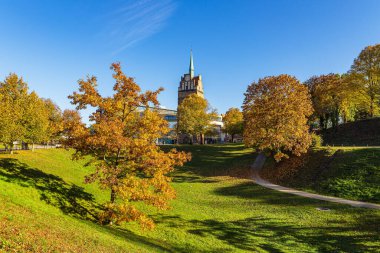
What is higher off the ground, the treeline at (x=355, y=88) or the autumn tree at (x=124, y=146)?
the treeline at (x=355, y=88)

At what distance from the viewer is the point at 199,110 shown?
74125mm

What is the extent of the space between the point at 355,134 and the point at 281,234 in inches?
1642

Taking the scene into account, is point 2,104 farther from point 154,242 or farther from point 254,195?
point 254,195

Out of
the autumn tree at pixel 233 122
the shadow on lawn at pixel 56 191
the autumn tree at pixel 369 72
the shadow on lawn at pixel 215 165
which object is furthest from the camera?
the autumn tree at pixel 233 122

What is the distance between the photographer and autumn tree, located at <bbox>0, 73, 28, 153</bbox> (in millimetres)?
30964

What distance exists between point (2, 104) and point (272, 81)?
3475 cm

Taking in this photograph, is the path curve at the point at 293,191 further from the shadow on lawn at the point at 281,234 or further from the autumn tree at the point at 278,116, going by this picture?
the autumn tree at the point at 278,116

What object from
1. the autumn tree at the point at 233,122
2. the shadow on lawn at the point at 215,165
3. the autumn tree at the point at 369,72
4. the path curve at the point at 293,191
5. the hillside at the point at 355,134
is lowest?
the path curve at the point at 293,191

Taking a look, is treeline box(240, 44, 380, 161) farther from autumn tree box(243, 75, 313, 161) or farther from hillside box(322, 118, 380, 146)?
hillside box(322, 118, 380, 146)

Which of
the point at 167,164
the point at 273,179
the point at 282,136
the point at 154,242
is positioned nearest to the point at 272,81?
the point at 282,136

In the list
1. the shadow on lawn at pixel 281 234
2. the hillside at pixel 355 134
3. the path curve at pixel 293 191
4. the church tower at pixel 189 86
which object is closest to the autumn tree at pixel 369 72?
the hillside at pixel 355 134

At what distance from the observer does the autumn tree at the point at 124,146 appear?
17.3 meters

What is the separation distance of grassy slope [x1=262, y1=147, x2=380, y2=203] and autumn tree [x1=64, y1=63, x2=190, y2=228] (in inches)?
758

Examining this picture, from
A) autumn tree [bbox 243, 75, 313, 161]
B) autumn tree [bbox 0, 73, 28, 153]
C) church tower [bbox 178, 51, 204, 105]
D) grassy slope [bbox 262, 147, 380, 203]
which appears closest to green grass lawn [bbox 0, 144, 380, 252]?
grassy slope [bbox 262, 147, 380, 203]
